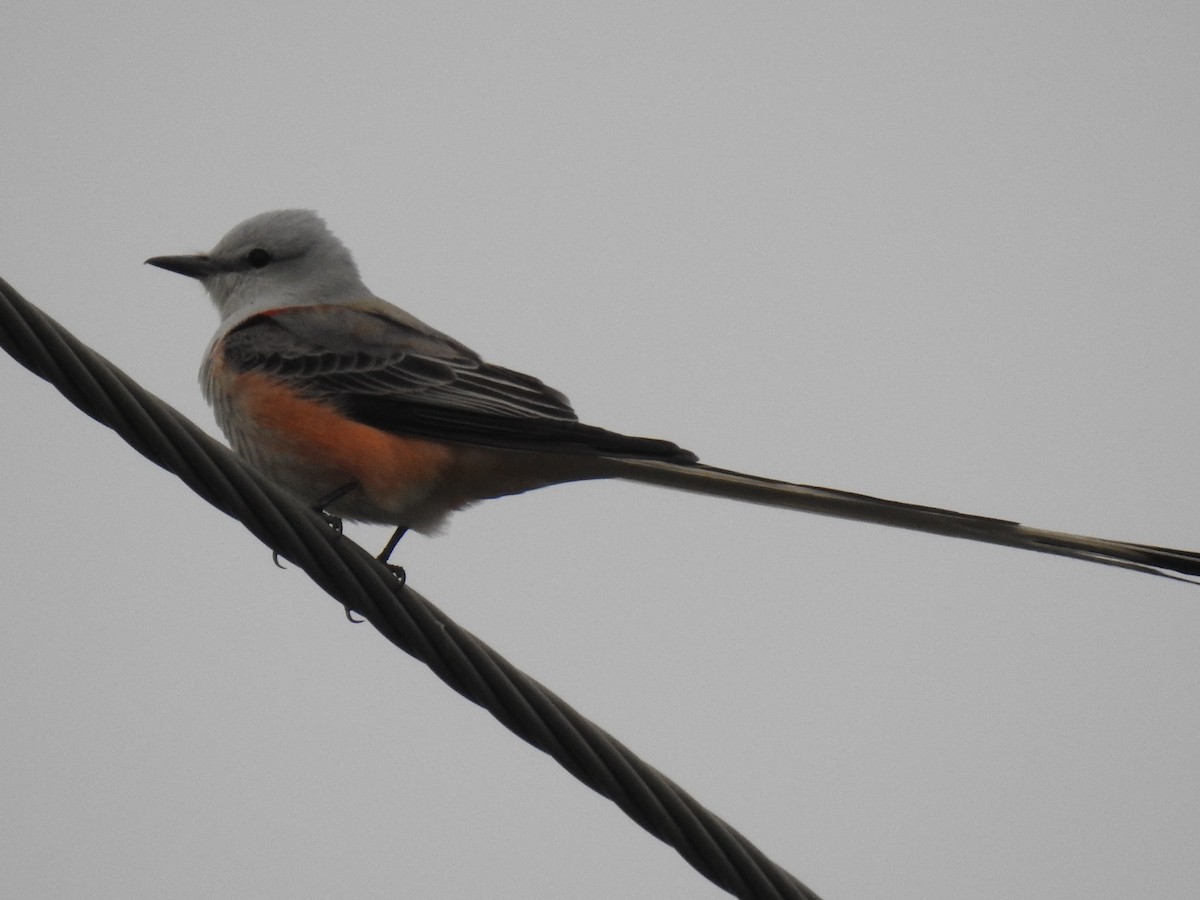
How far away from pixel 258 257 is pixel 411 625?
358 cm

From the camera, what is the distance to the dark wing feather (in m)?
4.11

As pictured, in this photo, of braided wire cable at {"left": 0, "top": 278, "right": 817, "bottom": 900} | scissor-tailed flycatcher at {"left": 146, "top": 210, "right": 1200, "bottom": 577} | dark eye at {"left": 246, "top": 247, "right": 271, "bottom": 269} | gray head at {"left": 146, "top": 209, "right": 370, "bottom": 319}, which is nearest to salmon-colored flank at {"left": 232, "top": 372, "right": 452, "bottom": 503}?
scissor-tailed flycatcher at {"left": 146, "top": 210, "right": 1200, "bottom": 577}

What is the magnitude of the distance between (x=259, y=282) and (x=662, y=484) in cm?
279

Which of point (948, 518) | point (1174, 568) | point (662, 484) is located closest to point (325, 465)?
point (662, 484)

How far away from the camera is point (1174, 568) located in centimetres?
275

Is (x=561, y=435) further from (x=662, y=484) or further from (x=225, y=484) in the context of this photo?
(x=225, y=484)

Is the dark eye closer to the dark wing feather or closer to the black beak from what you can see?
the black beak

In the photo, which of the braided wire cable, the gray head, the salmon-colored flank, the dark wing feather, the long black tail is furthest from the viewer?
the gray head

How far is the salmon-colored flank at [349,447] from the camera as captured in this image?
4.31 m

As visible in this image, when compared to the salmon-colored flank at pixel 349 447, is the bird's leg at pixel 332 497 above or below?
below

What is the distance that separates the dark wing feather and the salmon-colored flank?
48mm

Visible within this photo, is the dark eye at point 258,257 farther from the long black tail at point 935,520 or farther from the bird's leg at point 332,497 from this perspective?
A: the long black tail at point 935,520

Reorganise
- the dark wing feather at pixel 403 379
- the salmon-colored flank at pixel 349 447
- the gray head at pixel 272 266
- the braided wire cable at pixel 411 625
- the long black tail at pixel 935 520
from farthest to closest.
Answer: the gray head at pixel 272 266 < the salmon-colored flank at pixel 349 447 < the dark wing feather at pixel 403 379 < the long black tail at pixel 935 520 < the braided wire cable at pixel 411 625

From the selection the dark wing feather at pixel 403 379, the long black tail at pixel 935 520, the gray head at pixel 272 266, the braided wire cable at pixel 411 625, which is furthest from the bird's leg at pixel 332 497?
the braided wire cable at pixel 411 625
